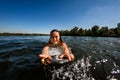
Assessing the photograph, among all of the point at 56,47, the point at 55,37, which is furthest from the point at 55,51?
the point at 55,37

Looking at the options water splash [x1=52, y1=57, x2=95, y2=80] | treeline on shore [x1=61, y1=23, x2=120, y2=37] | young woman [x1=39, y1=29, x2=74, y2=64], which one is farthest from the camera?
treeline on shore [x1=61, y1=23, x2=120, y2=37]

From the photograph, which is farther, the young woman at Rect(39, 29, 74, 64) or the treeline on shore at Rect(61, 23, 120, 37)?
the treeline on shore at Rect(61, 23, 120, 37)

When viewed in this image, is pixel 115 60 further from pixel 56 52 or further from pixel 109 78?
pixel 56 52

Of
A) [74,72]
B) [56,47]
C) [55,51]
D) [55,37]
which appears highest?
[55,37]

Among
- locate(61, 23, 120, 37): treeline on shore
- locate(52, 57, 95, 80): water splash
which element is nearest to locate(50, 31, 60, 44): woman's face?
locate(52, 57, 95, 80): water splash

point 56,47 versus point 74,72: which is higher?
point 56,47

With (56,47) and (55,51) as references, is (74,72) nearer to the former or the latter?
(55,51)

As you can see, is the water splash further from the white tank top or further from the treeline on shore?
the treeline on shore

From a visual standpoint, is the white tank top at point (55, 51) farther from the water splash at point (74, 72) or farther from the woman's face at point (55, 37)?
the water splash at point (74, 72)

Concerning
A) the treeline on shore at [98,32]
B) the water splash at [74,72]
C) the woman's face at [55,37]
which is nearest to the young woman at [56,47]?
the woman's face at [55,37]

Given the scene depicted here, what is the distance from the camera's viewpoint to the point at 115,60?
9.21 m

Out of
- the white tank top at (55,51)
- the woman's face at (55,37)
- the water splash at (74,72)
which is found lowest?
the water splash at (74,72)

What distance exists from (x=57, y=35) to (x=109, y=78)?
116 inches

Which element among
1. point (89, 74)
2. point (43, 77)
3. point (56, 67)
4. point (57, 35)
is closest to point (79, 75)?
point (89, 74)
